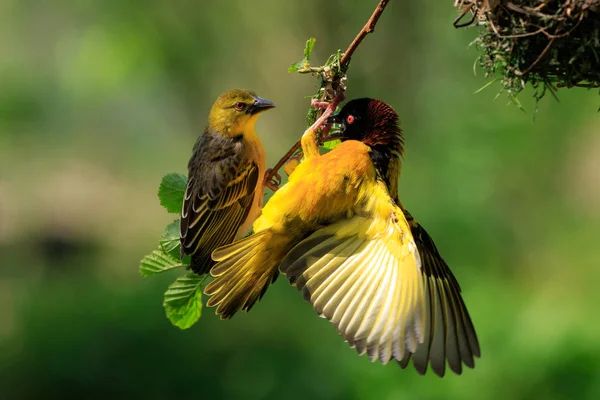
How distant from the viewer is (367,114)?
3.17 m

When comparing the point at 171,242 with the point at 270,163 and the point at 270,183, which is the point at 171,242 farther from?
the point at 270,163

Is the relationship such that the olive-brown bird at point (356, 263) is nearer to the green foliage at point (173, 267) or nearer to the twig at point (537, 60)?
the green foliage at point (173, 267)

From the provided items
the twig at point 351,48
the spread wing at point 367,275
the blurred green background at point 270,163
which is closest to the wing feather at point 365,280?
the spread wing at point 367,275

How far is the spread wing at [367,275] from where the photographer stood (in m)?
2.77

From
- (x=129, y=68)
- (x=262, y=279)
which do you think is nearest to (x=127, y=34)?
(x=129, y=68)

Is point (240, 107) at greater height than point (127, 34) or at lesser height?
lesser

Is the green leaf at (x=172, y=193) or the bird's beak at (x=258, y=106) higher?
A: the bird's beak at (x=258, y=106)

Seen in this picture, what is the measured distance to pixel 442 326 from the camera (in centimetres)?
280

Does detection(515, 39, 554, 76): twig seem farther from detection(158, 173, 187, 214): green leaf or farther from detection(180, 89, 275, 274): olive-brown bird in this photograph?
detection(158, 173, 187, 214): green leaf

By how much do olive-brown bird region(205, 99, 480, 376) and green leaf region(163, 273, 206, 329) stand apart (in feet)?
0.20

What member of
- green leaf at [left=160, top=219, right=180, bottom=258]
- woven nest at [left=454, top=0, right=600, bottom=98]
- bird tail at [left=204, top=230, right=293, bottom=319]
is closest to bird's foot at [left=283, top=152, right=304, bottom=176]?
bird tail at [left=204, top=230, right=293, bottom=319]

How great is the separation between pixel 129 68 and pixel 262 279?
6.37 m

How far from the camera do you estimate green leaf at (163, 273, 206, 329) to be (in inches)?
115

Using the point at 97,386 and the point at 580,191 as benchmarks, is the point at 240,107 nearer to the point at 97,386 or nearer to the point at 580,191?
the point at 97,386
